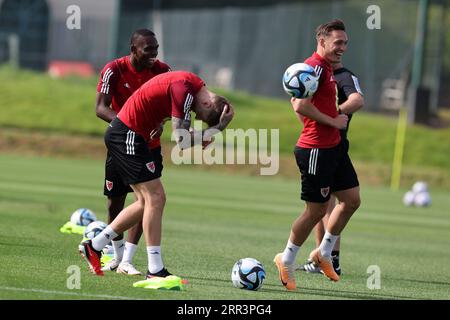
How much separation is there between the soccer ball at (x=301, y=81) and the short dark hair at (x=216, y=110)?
82 cm

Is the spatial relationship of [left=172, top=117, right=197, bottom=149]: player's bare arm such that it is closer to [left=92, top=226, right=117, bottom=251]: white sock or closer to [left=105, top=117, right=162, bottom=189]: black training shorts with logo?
[left=105, top=117, right=162, bottom=189]: black training shorts with logo

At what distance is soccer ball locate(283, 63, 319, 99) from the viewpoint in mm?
10844

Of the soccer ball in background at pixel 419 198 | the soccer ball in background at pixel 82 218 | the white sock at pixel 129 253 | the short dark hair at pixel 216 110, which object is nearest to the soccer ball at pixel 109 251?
the white sock at pixel 129 253

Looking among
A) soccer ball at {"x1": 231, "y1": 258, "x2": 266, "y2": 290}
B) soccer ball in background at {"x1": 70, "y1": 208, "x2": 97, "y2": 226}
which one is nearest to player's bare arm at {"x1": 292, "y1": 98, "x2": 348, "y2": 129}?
soccer ball at {"x1": 231, "y1": 258, "x2": 266, "y2": 290}

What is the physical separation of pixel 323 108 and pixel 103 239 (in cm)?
261

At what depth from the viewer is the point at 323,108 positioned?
11.4 metres

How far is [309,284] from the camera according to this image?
11.8 meters

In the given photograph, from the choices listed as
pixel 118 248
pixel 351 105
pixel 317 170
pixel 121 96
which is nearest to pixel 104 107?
pixel 121 96

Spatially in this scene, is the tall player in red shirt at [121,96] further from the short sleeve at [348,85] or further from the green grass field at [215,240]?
the short sleeve at [348,85]

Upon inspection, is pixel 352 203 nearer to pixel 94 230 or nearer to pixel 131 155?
pixel 131 155

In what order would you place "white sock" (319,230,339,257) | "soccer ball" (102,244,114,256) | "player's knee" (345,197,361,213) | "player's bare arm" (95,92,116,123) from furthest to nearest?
"soccer ball" (102,244,114,256), "white sock" (319,230,339,257), "player's knee" (345,197,361,213), "player's bare arm" (95,92,116,123)

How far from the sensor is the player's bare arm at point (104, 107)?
1173cm

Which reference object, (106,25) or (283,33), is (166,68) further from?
(106,25)
